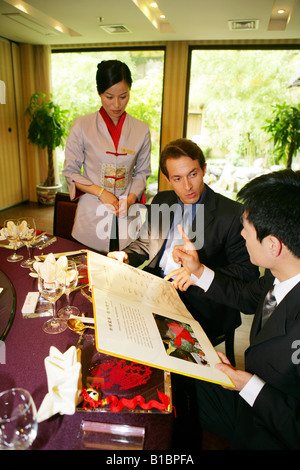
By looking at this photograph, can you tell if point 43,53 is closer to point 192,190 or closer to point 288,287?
point 192,190

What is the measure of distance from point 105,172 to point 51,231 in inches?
120

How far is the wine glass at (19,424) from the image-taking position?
25.3 inches

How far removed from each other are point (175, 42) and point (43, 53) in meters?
2.41

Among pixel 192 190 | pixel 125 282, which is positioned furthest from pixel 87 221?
pixel 125 282

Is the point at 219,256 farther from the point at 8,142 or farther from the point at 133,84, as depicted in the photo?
the point at 8,142

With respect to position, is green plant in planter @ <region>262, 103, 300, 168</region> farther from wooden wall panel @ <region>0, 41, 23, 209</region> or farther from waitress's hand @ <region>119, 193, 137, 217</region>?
wooden wall panel @ <region>0, 41, 23, 209</region>

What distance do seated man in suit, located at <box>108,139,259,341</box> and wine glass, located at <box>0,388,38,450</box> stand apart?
98 centimetres

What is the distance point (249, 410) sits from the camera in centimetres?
109

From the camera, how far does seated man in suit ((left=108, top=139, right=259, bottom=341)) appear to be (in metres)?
1.63

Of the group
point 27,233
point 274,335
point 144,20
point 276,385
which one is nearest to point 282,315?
point 274,335

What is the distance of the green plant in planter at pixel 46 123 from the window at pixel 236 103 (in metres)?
2.30

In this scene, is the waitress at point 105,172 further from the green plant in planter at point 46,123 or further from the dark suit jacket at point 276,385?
the green plant in planter at point 46,123

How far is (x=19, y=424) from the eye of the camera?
0.65 metres

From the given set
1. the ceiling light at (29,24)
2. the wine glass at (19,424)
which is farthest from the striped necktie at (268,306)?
the ceiling light at (29,24)
